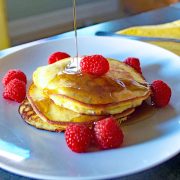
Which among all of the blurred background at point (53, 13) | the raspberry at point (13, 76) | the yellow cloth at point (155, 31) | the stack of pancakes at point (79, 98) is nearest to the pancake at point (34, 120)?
the stack of pancakes at point (79, 98)

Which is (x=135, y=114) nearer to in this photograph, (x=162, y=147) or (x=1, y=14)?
(x=162, y=147)

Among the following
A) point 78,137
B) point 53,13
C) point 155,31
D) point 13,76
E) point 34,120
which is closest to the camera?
point 78,137

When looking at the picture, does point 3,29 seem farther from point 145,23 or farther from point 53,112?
point 53,112

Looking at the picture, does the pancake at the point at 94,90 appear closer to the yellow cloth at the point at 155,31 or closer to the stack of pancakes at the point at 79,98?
the stack of pancakes at the point at 79,98

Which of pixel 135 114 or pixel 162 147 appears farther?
pixel 135 114

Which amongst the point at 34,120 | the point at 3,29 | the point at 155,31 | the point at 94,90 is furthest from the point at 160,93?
the point at 3,29

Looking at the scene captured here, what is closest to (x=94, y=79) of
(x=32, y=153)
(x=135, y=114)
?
(x=135, y=114)
